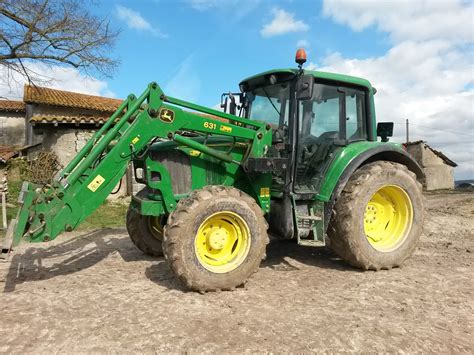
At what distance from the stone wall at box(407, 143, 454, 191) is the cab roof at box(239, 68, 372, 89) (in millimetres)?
19994

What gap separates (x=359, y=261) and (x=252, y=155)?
1.72m

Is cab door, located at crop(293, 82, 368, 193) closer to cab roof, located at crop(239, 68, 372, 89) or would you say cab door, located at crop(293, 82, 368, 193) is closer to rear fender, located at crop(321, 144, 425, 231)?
cab roof, located at crop(239, 68, 372, 89)

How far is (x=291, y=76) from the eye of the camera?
484cm

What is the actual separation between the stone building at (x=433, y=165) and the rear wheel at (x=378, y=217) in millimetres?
19728

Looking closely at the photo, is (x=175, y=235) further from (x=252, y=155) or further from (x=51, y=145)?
(x=51, y=145)

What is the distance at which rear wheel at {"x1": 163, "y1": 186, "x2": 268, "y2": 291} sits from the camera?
155 inches

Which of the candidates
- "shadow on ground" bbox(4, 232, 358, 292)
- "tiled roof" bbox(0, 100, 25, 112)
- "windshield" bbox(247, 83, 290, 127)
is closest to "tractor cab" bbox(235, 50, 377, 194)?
"windshield" bbox(247, 83, 290, 127)

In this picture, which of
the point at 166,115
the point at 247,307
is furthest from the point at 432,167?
the point at 247,307

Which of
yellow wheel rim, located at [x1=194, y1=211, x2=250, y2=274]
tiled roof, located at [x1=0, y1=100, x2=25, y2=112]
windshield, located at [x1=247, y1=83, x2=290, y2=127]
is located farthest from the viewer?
tiled roof, located at [x1=0, y1=100, x2=25, y2=112]

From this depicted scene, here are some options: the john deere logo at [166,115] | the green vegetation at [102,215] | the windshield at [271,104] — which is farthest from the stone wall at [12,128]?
the john deere logo at [166,115]

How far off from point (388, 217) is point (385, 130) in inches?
49.6

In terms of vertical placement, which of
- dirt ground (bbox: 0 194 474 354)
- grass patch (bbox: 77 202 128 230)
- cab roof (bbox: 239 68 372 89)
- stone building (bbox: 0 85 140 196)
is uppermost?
stone building (bbox: 0 85 140 196)

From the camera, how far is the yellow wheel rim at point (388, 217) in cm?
514

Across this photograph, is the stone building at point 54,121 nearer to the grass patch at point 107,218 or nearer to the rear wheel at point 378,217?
the grass patch at point 107,218
